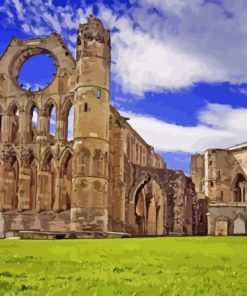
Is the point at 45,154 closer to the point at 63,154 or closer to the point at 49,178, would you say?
the point at 63,154

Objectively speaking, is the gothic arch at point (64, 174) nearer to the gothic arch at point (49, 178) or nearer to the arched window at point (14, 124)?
the gothic arch at point (49, 178)

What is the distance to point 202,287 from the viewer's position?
7.44 m

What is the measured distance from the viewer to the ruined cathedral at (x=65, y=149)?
35.9 m

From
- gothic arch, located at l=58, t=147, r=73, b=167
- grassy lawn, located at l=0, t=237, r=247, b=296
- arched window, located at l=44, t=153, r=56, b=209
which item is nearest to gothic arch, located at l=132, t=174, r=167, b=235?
arched window, located at l=44, t=153, r=56, b=209

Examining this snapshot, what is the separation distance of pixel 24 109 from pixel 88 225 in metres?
10.7

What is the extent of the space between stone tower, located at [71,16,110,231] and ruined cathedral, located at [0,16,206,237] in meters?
0.06

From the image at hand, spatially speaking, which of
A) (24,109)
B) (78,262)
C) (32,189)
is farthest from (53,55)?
(78,262)

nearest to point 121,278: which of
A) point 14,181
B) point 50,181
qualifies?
point 50,181

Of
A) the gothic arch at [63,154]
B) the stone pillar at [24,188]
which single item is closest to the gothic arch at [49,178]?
the gothic arch at [63,154]

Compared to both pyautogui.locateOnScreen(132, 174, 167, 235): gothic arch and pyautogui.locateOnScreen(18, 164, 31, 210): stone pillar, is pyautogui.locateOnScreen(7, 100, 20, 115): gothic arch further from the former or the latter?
pyautogui.locateOnScreen(132, 174, 167, 235): gothic arch

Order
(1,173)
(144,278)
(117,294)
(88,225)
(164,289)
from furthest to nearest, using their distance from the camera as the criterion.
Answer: (1,173), (88,225), (144,278), (164,289), (117,294)

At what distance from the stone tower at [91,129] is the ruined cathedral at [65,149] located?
6 cm

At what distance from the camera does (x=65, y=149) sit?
3825 centimetres

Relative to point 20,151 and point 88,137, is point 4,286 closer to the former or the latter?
point 88,137
